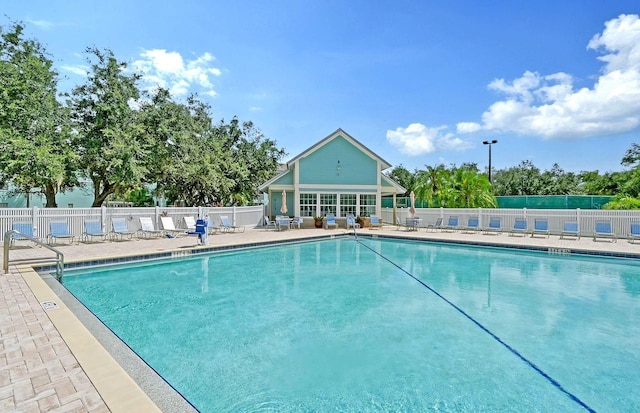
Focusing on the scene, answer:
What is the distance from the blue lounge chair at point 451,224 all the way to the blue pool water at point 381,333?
29.6 feet

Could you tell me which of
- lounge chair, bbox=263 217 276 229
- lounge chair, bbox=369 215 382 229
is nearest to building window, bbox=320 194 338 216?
lounge chair, bbox=369 215 382 229

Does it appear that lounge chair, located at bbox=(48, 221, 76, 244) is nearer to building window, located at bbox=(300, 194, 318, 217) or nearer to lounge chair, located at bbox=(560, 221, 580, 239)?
building window, located at bbox=(300, 194, 318, 217)

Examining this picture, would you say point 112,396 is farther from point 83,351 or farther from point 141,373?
point 83,351

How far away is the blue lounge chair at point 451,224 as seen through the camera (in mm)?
20016

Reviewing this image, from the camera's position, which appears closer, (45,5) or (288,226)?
(45,5)

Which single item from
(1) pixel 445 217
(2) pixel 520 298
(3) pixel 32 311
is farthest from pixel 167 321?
(1) pixel 445 217

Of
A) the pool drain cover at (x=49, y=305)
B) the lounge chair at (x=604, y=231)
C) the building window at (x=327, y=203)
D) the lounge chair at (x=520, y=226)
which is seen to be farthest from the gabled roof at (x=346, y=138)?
the pool drain cover at (x=49, y=305)

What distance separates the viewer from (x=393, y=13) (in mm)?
14922

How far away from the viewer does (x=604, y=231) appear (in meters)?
15.1

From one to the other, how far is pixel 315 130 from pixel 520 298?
2372cm

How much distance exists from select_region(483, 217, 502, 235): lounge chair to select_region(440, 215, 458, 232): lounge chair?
161 centimetres

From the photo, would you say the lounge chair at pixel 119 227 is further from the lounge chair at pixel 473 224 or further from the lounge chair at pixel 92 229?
the lounge chair at pixel 473 224

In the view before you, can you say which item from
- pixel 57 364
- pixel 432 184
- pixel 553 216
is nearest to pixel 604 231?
pixel 553 216

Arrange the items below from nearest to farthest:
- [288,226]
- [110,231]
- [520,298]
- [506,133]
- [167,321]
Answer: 1. [167,321]
2. [520,298]
3. [110,231]
4. [288,226]
5. [506,133]
